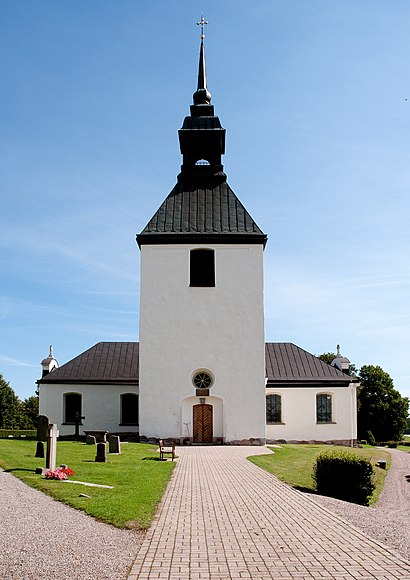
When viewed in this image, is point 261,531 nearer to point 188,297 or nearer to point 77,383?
point 188,297

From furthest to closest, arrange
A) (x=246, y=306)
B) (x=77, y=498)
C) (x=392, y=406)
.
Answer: (x=392, y=406), (x=246, y=306), (x=77, y=498)

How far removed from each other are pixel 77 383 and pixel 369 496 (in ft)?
72.8

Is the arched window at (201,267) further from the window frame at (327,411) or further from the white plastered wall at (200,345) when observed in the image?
the window frame at (327,411)

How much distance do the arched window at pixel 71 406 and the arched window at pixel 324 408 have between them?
13.5 m

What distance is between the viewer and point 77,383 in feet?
113

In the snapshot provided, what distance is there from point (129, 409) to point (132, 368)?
254 centimetres

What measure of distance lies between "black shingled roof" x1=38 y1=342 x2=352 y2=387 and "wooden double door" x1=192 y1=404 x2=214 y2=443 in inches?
221

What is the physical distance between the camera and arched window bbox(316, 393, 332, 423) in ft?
112

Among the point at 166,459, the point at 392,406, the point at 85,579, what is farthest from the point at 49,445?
the point at 392,406

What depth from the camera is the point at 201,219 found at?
103 ft

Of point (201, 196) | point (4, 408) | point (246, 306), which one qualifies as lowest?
point (4, 408)

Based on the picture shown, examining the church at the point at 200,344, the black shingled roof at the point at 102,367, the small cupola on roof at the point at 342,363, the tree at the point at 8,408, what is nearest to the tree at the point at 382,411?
the small cupola on roof at the point at 342,363

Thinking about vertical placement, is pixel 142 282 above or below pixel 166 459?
above

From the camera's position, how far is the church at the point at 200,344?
1166 inches
